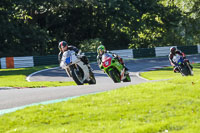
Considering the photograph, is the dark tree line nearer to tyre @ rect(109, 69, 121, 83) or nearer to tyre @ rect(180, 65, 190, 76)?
tyre @ rect(180, 65, 190, 76)

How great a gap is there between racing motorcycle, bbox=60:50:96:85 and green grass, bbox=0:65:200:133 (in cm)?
407

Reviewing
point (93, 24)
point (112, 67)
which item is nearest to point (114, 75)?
point (112, 67)

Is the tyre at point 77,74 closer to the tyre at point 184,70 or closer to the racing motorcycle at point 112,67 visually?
the racing motorcycle at point 112,67

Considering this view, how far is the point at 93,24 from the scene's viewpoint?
40281mm

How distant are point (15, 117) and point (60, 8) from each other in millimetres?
30556

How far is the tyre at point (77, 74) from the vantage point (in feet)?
42.3

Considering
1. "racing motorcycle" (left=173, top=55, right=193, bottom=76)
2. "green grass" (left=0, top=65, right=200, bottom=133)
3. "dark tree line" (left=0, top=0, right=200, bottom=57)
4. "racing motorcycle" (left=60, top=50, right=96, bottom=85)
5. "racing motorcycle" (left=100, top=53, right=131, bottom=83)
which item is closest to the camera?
"green grass" (left=0, top=65, right=200, bottom=133)

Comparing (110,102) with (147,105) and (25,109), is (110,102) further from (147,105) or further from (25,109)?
(25,109)

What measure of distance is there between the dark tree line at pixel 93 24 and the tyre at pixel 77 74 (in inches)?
747

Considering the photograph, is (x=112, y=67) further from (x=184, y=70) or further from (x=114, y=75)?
(x=184, y=70)

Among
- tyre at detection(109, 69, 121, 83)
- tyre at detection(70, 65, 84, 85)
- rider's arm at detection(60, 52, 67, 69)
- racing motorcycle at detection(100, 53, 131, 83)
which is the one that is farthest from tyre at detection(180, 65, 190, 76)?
rider's arm at detection(60, 52, 67, 69)

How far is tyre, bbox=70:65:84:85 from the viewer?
12.9 m

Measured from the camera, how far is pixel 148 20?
128 feet

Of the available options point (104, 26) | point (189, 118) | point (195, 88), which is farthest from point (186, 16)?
point (189, 118)
